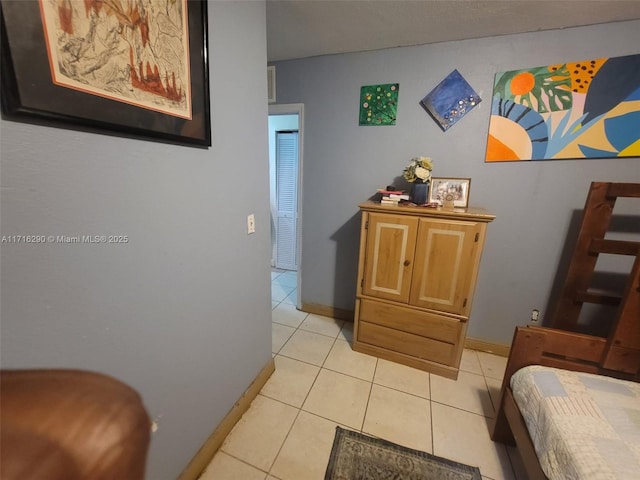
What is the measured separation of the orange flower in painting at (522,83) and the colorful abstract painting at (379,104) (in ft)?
2.50

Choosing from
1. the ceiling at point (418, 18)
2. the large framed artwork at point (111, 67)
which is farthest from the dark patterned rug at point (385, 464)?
the ceiling at point (418, 18)

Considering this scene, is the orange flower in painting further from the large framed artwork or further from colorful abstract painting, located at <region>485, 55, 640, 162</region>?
the large framed artwork

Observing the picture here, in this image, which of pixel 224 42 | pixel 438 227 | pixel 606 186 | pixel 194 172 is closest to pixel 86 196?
pixel 194 172

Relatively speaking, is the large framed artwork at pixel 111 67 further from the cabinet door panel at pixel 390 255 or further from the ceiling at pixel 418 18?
the cabinet door panel at pixel 390 255

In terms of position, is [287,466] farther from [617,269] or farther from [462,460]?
[617,269]

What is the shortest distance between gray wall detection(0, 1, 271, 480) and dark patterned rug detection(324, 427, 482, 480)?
0.65 meters

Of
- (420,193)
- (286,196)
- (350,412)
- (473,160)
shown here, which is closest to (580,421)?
(350,412)

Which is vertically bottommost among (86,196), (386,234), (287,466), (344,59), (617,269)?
(287,466)

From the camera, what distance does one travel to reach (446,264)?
168 cm

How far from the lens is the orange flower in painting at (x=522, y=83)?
5.57 feet

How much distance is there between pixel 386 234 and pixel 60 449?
5.58 feet

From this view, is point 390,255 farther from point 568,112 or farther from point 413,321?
point 568,112

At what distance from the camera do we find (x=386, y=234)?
1789mm

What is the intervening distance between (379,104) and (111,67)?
177 cm
